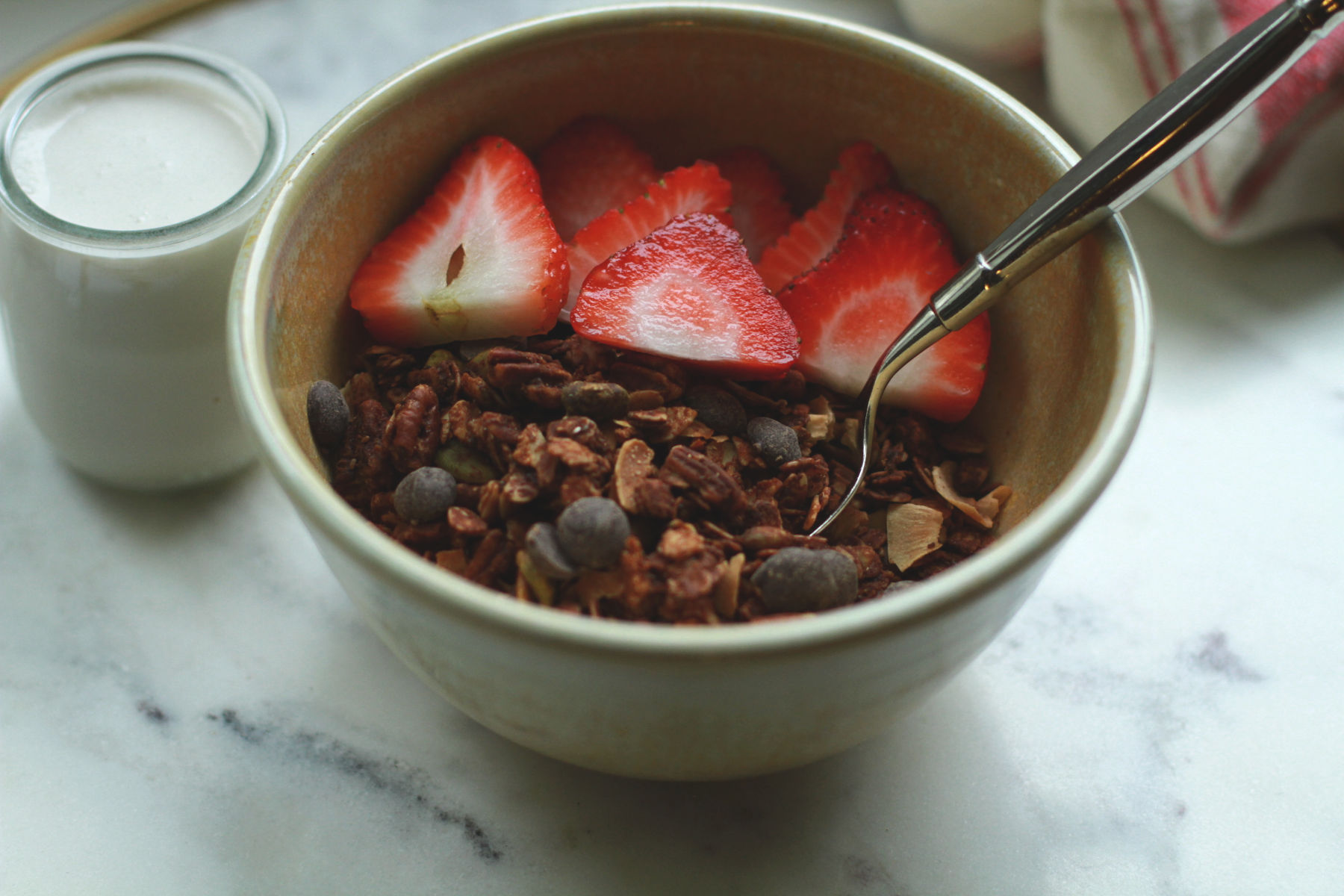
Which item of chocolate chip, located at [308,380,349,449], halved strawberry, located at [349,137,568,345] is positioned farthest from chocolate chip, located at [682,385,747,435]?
chocolate chip, located at [308,380,349,449]

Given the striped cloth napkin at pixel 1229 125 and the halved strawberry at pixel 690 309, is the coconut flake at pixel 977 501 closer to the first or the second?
the halved strawberry at pixel 690 309

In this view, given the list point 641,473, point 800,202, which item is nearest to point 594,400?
point 641,473

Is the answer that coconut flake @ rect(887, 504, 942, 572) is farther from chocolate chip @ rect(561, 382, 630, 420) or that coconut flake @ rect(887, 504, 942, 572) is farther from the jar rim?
the jar rim

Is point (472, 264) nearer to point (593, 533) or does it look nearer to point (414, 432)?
point (414, 432)

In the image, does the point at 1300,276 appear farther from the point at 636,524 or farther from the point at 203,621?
the point at 203,621

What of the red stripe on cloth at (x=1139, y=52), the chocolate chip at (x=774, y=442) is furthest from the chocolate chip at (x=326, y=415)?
the red stripe on cloth at (x=1139, y=52)
